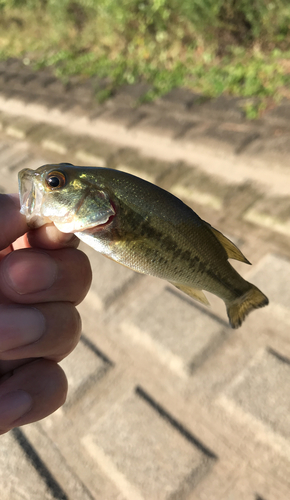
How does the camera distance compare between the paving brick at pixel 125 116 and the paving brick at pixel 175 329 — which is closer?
the paving brick at pixel 175 329

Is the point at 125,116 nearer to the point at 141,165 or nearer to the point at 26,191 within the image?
the point at 141,165

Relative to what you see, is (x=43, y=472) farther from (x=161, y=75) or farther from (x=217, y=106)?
(x=161, y=75)

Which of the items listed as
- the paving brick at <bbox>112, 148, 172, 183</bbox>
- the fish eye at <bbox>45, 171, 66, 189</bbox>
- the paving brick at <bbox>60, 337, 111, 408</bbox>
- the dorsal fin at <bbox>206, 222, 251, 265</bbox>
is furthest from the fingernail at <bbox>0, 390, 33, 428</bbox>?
the paving brick at <bbox>112, 148, 172, 183</bbox>

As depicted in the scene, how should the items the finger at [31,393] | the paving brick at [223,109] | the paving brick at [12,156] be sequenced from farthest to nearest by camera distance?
the paving brick at [12,156] < the paving brick at [223,109] < the finger at [31,393]

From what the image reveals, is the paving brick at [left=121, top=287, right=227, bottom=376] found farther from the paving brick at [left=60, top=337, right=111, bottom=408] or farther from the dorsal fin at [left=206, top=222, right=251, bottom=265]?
the dorsal fin at [left=206, top=222, right=251, bottom=265]

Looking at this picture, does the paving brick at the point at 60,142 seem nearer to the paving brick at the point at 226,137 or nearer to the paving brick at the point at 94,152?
the paving brick at the point at 94,152

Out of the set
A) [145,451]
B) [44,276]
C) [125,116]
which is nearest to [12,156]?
[125,116]

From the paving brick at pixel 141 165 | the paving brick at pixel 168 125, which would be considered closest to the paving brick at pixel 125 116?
the paving brick at pixel 168 125
